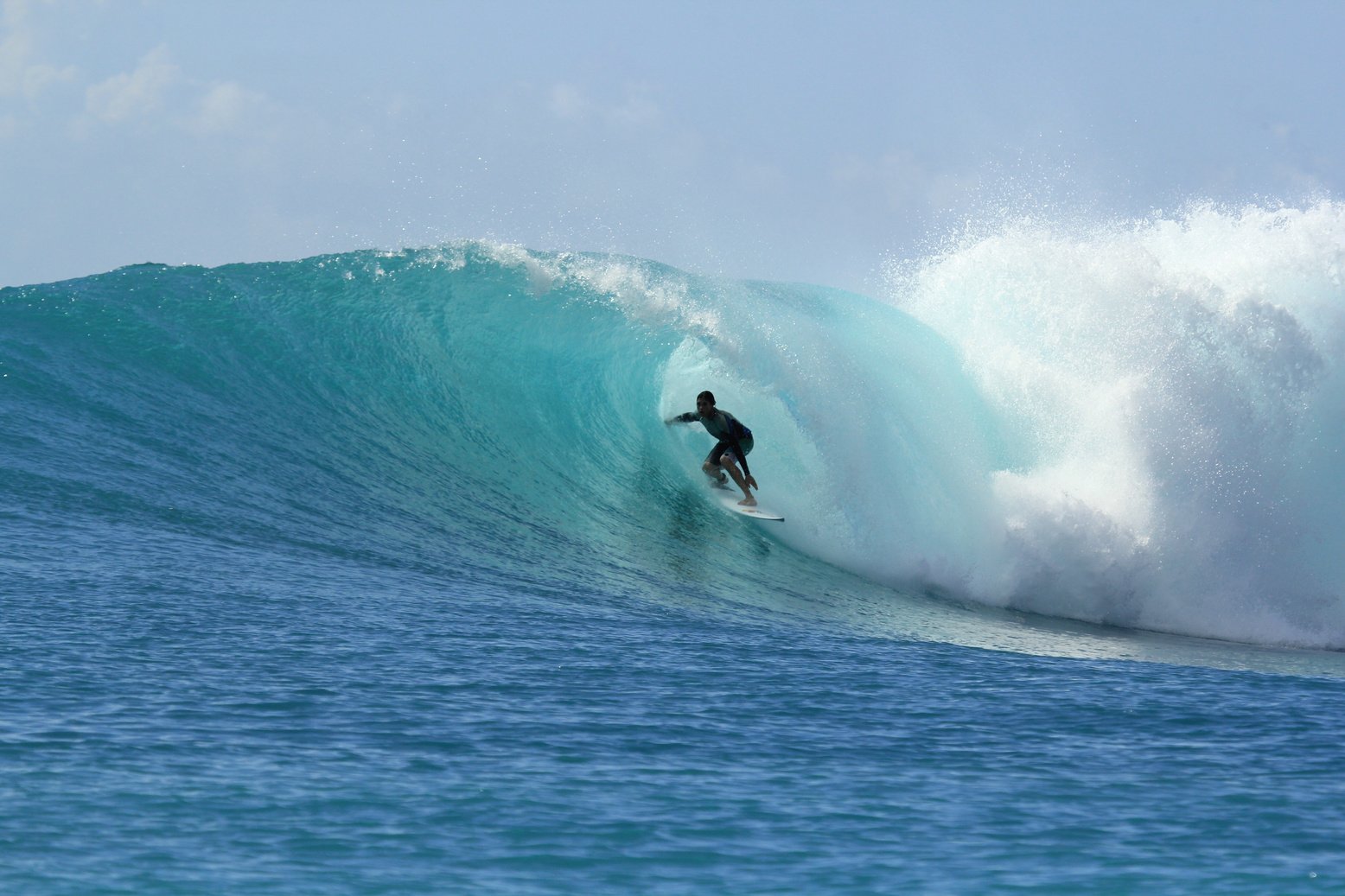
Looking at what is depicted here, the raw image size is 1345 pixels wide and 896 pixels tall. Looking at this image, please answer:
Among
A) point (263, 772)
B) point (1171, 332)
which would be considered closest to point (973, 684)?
point (263, 772)

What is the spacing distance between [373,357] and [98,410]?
3210 millimetres

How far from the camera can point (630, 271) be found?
47.8 feet

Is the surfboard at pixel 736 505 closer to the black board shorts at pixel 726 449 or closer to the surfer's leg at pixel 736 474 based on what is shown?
the surfer's leg at pixel 736 474

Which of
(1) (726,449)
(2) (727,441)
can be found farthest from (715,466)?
(2) (727,441)

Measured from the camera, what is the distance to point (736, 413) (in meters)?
13.7

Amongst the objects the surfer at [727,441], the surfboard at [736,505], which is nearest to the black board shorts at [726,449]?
the surfer at [727,441]

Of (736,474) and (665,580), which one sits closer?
(665,580)

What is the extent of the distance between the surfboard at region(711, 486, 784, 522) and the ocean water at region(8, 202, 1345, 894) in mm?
135

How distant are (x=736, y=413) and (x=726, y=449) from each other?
4.93 ft

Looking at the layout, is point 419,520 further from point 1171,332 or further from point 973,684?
point 1171,332

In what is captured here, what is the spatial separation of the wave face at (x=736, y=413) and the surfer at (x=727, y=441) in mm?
373

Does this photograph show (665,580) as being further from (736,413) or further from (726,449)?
(736,413)

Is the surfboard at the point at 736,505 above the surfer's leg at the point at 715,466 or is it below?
below

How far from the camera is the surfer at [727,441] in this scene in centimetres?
1195
